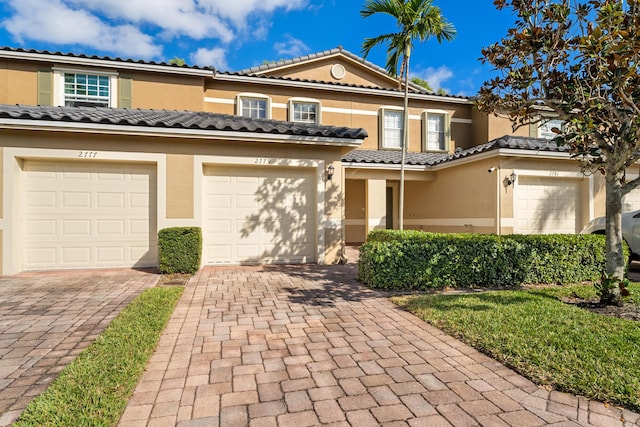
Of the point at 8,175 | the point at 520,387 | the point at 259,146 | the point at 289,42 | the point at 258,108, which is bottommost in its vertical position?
the point at 520,387

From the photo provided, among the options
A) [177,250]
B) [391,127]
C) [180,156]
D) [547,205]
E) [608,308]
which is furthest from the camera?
[391,127]

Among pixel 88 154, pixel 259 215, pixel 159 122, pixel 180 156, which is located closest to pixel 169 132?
pixel 159 122

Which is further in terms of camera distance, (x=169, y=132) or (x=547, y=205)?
(x=547, y=205)

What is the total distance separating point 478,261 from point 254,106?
10.7 meters

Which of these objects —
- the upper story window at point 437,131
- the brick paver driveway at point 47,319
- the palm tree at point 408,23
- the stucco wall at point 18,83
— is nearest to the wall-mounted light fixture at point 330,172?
the palm tree at point 408,23

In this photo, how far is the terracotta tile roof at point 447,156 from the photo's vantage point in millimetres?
10023

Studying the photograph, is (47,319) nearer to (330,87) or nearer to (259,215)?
(259,215)

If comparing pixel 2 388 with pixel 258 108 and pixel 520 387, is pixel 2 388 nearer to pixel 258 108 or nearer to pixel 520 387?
pixel 520 387

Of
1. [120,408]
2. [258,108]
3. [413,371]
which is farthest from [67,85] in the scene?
[413,371]

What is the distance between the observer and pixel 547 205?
10.7 metres

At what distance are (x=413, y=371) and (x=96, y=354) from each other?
321cm

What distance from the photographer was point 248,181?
29.4ft

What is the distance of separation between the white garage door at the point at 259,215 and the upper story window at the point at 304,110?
17.7ft

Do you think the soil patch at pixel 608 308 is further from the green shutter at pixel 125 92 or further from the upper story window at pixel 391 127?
the green shutter at pixel 125 92
